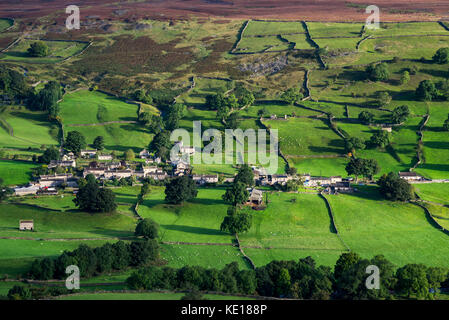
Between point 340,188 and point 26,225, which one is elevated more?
point 340,188

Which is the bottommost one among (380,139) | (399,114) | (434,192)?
(434,192)

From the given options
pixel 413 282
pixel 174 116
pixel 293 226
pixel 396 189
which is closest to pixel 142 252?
pixel 293 226

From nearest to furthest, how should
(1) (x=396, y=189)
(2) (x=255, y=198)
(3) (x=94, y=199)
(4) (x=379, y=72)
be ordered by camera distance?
(3) (x=94, y=199) < (2) (x=255, y=198) < (1) (x=396, y=189) < (4) (x=379, y=72)

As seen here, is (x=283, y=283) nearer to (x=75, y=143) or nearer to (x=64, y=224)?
(x=64, y=224)

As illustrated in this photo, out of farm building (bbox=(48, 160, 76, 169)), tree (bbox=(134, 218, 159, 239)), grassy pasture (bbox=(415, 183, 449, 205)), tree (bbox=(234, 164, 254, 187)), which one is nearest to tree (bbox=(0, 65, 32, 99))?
farm building (bbox=(48, 160, 76, 169))

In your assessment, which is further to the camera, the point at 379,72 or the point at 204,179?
the point at 379,72

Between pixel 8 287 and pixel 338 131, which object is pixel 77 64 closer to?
pixel 338 131
